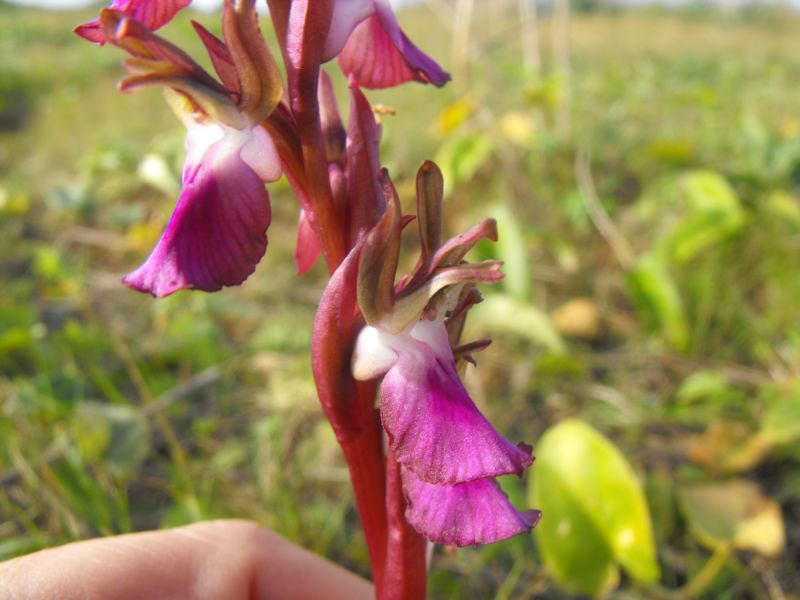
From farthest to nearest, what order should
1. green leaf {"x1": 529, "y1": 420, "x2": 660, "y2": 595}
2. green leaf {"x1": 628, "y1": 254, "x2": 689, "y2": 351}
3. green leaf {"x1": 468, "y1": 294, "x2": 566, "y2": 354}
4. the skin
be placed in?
green leaf {"x1": 628, "y1": 254, "x2": 689, "y2": 351}, green leaf {"x1": 468, "y1": 294, "x2": 566, "y2": 354}, green leaf {"x1": 529, "y1": 420, "x2": 660, "y2": 595}, the skin

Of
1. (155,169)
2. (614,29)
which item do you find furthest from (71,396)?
(614,29)

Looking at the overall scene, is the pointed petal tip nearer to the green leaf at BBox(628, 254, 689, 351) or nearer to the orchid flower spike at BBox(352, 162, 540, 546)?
the orchid flower spike at BBox(352, 162, 540, 546)

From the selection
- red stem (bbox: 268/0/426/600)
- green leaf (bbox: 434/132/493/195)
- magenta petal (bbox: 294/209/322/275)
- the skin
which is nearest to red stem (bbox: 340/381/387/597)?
red stem (bbox: 268/0/426/600)

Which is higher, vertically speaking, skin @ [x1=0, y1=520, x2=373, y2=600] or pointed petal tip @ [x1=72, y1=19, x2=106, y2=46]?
pointed petal tip @ [x1=72, y1=19, x2=106, y2=46]

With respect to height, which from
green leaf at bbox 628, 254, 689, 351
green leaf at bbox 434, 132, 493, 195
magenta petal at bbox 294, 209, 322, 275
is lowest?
green leaf at bbox 628, 254, 689, 351

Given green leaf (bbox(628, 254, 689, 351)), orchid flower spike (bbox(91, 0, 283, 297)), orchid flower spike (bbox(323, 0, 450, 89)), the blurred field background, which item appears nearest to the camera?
orchid flower spike (bbox(91, 0, 283, 297))
